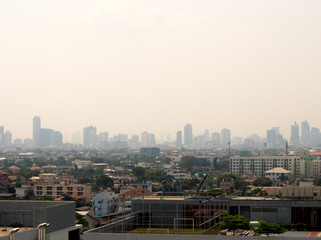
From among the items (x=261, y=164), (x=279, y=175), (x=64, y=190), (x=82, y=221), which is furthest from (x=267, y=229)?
(x=261, y=164)

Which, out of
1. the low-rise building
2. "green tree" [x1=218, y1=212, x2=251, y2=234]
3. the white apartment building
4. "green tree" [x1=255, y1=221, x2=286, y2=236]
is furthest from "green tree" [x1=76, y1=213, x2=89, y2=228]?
the white apartment building

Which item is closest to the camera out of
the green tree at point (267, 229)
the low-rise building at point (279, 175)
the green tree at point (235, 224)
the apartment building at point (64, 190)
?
the green tree at point (267, 229)

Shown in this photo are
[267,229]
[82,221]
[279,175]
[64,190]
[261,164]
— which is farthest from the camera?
[261,164]

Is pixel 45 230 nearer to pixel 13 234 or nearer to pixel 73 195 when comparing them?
pixel 13 234

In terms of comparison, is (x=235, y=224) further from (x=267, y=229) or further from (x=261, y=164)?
(x=261, y=164)

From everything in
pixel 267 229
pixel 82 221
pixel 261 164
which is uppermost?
pixel 267 229

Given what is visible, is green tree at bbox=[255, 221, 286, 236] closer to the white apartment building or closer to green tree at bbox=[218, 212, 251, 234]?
green tree at bbox=[218, 212, 251, 234]

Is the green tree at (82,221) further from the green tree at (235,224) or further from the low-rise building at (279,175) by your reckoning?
the low-rise building at (279,175)

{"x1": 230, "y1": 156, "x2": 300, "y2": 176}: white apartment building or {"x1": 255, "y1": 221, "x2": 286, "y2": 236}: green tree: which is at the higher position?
{"x1": 255, "y1": 221, "x2": 286, "y2": 236}: green tree

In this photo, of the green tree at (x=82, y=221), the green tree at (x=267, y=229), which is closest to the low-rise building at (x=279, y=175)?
the green tree at (x=82, y=221)

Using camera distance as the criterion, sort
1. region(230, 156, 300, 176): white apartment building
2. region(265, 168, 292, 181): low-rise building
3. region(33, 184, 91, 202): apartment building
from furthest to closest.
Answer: region(230, 156, 300, 176): white apartment building
region(265, 168, 292, 181): low-rise building
region(33, 184, 91, 202): apartment building
